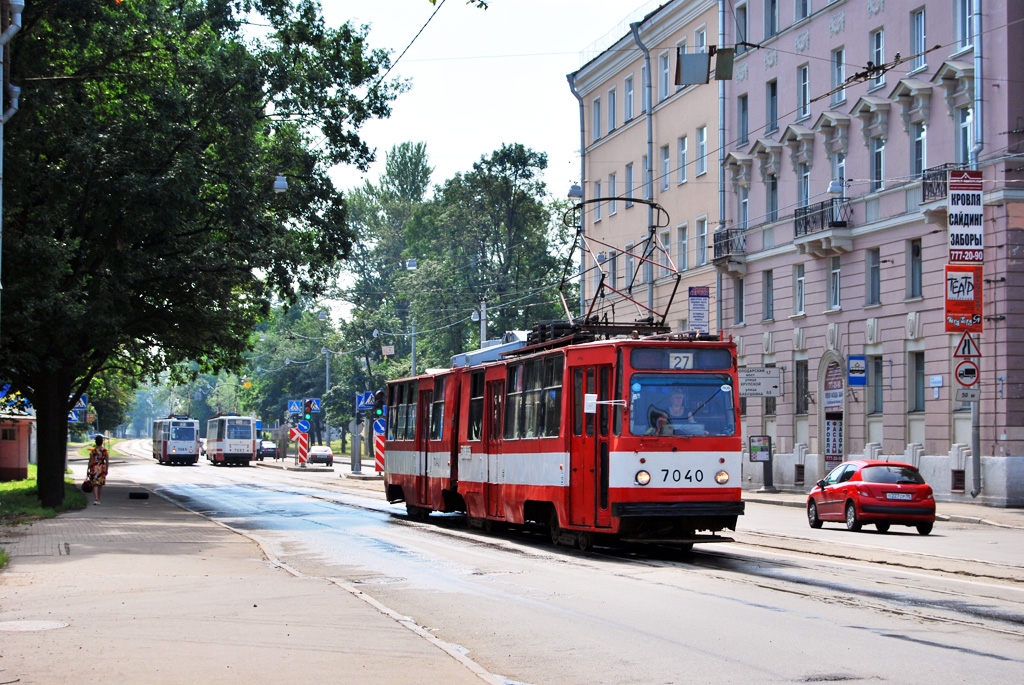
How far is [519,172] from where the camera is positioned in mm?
79938

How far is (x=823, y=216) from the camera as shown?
39812 mm

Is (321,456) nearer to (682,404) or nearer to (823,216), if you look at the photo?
(823,216)

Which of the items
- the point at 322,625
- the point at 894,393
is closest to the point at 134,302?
the point at 894,393

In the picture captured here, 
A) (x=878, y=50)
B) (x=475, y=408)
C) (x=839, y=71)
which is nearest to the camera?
(x=475, y=408)

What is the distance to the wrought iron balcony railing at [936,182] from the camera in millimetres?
33750

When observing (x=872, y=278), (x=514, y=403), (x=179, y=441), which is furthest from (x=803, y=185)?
(x=179, y=441)

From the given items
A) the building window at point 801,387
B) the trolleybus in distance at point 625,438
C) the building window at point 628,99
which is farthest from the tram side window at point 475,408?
the building window at point 628,99

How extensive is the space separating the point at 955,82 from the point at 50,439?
23.8 metres

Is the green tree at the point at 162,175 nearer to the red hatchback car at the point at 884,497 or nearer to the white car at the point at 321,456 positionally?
the red hatchback car at the point at 884,497

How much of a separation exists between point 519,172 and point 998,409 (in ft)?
165

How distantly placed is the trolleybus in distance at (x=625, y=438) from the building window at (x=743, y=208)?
27.3m

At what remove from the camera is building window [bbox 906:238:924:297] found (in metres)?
36.2

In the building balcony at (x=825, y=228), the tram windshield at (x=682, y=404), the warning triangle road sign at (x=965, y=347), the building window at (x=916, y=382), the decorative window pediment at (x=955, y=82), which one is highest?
the decorative window pediment at (x=955, y=82)

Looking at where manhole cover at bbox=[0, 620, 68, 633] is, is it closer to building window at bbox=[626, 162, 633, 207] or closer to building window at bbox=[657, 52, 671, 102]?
building window at bbox=[657, 52, 671, 102]
